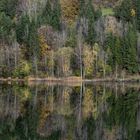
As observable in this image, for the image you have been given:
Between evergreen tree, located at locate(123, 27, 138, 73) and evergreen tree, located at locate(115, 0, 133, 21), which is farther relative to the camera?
evergreen tree, located at locate(115, 0, 133, 21)

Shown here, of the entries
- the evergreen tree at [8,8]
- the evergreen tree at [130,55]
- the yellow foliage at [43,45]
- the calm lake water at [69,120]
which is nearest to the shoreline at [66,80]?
the evergreen tree at [130,55]

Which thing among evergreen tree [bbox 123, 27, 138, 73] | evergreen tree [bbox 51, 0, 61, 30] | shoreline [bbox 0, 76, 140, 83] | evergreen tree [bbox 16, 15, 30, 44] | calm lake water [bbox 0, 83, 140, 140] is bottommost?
shoreline [bbox 0, 76, 140, 83]

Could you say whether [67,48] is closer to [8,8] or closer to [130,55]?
[130,55]

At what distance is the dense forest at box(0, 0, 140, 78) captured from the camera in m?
134

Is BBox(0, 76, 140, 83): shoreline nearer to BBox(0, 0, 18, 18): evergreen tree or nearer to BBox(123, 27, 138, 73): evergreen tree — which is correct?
BBox(123, 27, 138, 73): evergreen tree

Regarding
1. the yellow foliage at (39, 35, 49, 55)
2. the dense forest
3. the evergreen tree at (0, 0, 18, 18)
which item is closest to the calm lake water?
the dense forest

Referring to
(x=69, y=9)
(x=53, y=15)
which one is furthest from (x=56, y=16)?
(x=69, y=9)

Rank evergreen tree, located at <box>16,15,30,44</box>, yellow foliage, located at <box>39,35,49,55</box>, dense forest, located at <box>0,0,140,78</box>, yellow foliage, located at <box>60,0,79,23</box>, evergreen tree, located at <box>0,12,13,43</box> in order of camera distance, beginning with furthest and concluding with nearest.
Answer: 1. yellow foliage, located at <box>60,0,79,23</box>
2. evergreen tree, located at <box>16,15,30,44</box>
3. yellow foliage, located at <box>39,35,49,55</box>
4. evergreen tree, located at <box>0,12,13,43</box>
5. dense forest, located at <box>0,0,140,78</box>

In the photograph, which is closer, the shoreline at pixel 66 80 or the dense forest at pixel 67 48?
the shoreline at pixel 66 80

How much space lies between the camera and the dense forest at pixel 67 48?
13362cm

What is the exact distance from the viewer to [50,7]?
174500mm

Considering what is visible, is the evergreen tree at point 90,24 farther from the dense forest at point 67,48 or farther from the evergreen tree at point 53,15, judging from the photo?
the evergreen tree at point 53,15

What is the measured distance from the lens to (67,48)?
138 metres

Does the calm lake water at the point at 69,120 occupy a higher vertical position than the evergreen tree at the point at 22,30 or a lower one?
lower
